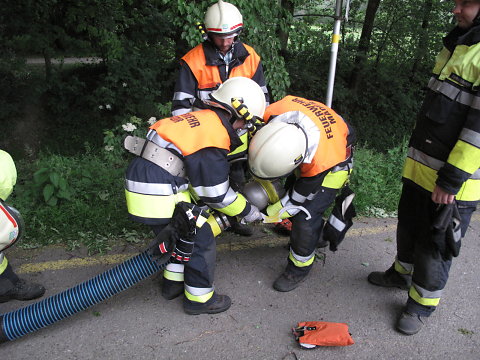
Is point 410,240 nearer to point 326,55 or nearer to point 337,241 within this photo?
point 337,241

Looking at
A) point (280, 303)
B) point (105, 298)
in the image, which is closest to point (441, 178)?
point (280, 303)

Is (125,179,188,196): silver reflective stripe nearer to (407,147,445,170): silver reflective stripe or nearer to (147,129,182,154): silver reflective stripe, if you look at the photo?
(147,129,182,154): silver reflective stripe

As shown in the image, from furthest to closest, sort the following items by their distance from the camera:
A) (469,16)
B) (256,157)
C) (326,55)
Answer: (326,55)
(256,157)
(469,16)

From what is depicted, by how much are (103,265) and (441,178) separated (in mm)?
2665

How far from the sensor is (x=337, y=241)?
3.31 m

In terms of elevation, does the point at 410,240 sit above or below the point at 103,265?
above

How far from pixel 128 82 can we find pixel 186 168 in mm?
5955

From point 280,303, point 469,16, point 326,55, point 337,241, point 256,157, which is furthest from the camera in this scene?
point 326,55

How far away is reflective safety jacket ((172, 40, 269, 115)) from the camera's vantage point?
358cm

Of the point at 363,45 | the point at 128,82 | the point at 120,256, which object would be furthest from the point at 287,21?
the point at 363,45

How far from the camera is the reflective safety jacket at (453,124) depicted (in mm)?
2275

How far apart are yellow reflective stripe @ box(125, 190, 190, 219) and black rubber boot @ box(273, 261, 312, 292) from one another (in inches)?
44.1

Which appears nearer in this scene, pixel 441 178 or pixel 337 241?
pixel 441 178

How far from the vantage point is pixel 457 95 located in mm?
2359
